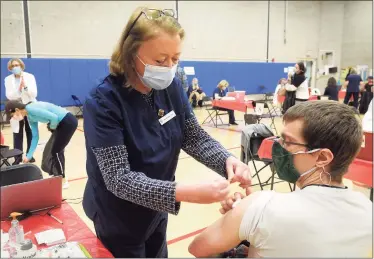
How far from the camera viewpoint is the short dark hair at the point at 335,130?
3.55ft

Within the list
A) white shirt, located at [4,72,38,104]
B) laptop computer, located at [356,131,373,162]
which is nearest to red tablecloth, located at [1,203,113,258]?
laptop computer, located at [356,131,373,162]

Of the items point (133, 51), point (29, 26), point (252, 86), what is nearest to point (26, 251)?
point (133, 51)

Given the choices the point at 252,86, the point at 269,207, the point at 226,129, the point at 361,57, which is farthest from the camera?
the point at 361,57

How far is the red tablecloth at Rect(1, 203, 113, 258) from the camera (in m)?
1.29

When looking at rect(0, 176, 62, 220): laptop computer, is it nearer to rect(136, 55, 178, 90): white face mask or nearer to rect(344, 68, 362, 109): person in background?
rect(136, 55, 178, 90): white face mask

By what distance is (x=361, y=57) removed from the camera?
1579cm

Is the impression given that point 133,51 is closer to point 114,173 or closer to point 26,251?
point 114,173

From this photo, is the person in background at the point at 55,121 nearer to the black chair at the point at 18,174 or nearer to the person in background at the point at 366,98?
the black chair at the point at 18,174

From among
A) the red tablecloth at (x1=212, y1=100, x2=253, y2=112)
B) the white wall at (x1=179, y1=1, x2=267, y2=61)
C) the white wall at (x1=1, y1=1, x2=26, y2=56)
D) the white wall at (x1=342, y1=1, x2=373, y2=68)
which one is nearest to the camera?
the red tablecloth at (x1=212, y1=100, x2=253, y2=112)

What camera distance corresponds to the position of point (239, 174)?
1.24m

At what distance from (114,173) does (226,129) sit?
7.07 meters

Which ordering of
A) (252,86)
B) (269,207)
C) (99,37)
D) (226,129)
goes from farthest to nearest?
(252,86), (99,37), (226,129), (269,207)

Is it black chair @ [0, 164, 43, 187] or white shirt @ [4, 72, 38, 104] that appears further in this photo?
white shirt @ [4, 72, 38, 104]

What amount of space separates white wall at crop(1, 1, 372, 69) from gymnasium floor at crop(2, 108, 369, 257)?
2.93 meters
